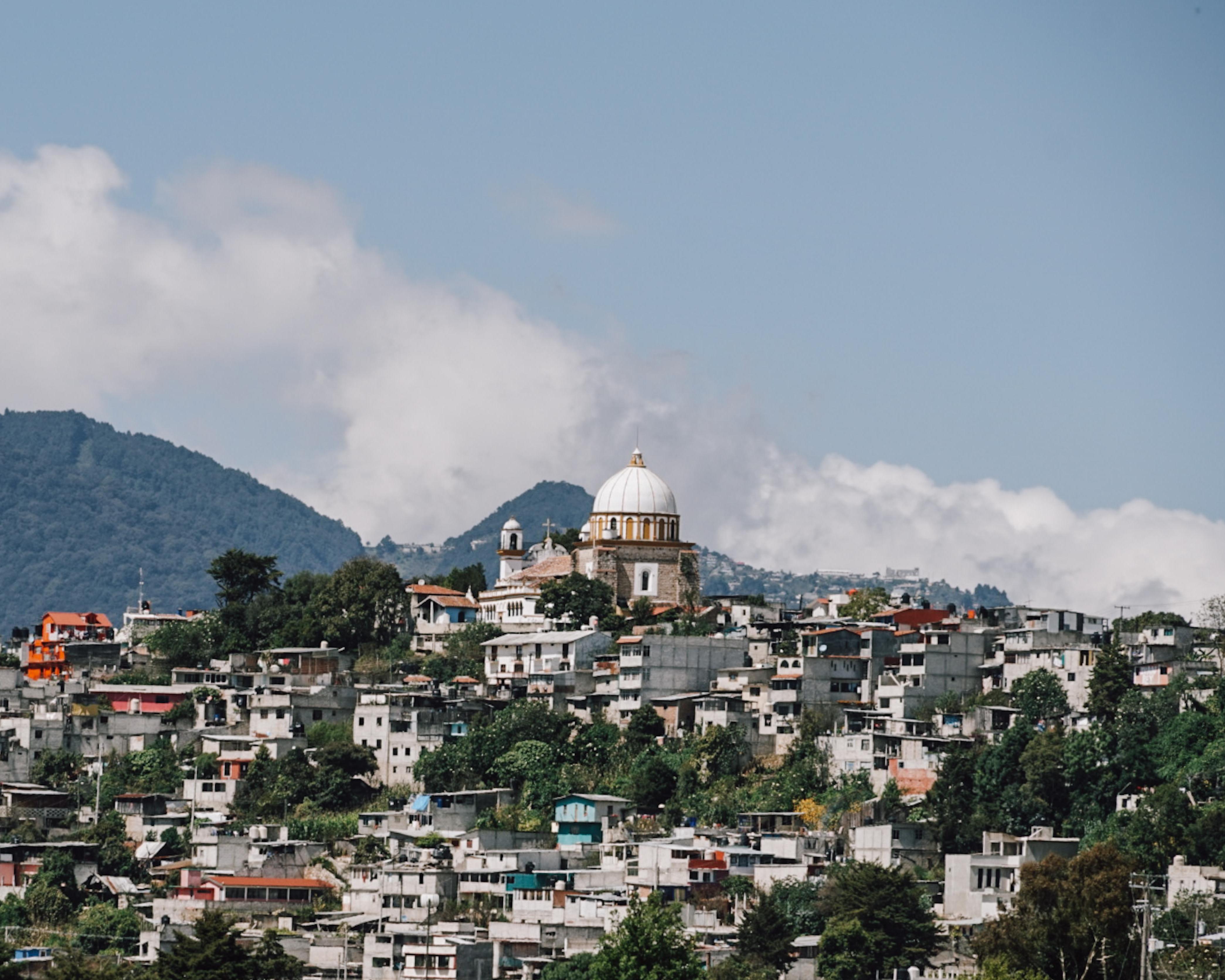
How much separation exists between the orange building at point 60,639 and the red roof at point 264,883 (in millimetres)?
20426

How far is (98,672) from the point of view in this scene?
78.1 metres

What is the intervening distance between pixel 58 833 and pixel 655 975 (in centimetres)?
2362

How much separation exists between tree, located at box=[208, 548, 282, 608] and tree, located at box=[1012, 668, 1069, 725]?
2774 cm

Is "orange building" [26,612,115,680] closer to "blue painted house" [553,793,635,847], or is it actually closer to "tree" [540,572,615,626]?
"tree" [540,572,615,626]

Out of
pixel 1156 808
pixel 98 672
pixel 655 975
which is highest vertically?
pixel 98 672

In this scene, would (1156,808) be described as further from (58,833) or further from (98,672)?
(98,672)

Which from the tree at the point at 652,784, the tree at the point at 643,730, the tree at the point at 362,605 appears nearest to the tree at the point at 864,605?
the tree at the point at 643,730

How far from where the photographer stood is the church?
8062 centimetres

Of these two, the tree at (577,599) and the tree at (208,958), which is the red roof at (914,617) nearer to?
the tree at (577,599)

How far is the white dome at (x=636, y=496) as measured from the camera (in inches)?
3258

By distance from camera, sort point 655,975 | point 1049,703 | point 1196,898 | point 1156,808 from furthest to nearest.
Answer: point 1049,703 → point 1156,808 → point 1196,898 → point 655,975

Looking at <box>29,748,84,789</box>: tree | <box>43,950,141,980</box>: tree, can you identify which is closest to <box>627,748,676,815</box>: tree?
<box>43,950,141,980</box>: tree

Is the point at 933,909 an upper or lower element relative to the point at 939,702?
lower

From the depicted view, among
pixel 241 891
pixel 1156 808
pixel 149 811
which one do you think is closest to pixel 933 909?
pixel 1156 808
